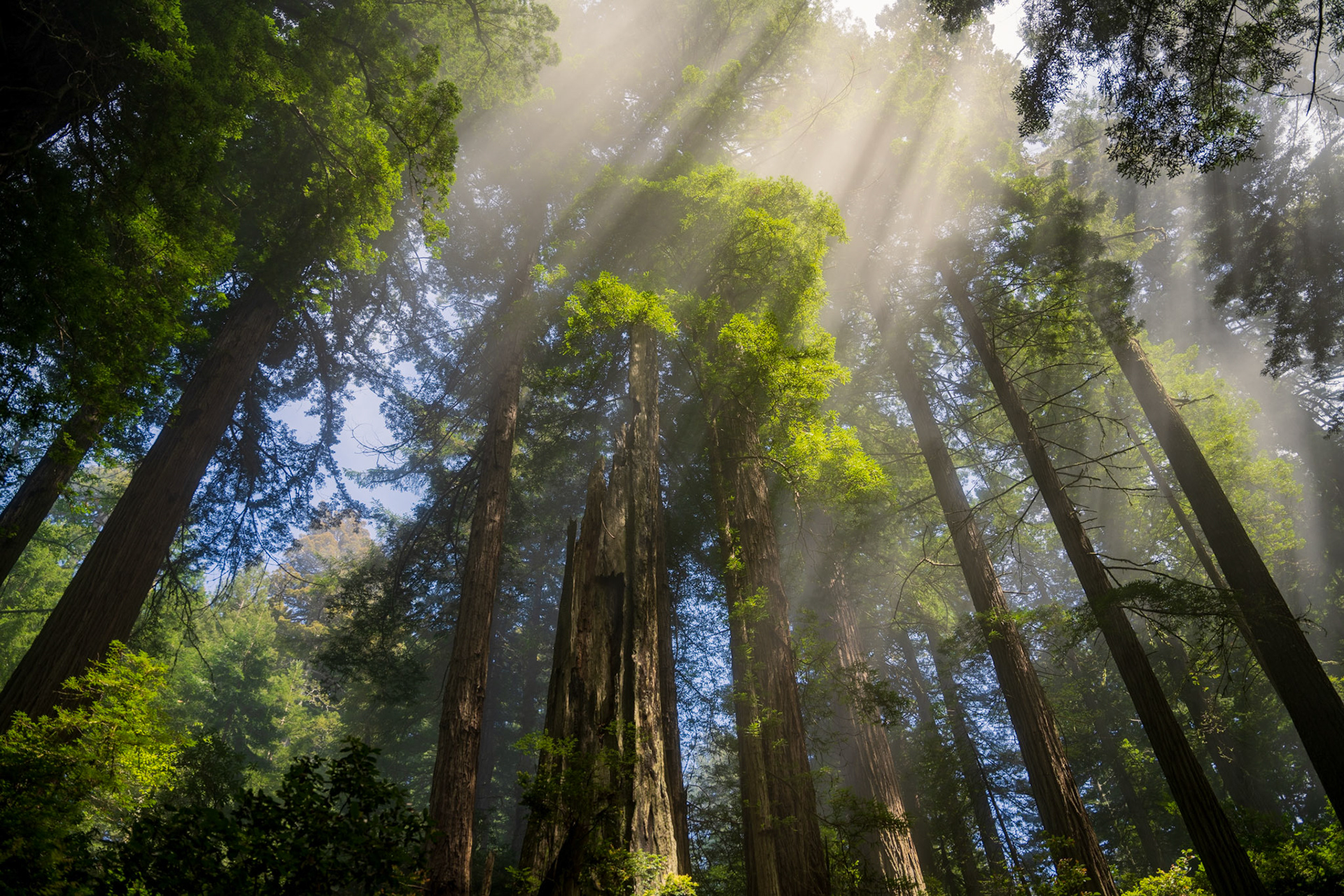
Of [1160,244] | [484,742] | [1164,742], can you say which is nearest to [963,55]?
[1160,244]

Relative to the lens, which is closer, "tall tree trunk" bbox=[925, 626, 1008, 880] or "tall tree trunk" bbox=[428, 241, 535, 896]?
"tall tree trunk" bbox=[428, 241, 535, 896]

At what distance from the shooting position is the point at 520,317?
10164 mm

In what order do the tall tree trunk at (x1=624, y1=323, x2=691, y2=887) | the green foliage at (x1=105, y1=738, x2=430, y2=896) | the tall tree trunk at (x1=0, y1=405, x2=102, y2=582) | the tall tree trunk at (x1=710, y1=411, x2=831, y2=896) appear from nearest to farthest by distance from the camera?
the green foliage at (x1=105, y1=738, x2=430, y2=896), the tall tree trunk at (x1=624, y1=323, x2=691, y2=887), the tall tree trunk at (x1=710, y1=411, x2=831, y2=896), the tall tree trunk at (x1=0, y1=405, x2=102, y2=582)

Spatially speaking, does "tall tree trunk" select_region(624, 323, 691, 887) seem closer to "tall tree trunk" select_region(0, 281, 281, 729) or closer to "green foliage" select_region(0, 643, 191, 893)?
"green foliage" select_region(0, 643, 191, 893)

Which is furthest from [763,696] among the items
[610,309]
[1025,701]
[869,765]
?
[869,765]

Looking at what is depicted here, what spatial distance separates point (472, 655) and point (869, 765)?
7.38 m

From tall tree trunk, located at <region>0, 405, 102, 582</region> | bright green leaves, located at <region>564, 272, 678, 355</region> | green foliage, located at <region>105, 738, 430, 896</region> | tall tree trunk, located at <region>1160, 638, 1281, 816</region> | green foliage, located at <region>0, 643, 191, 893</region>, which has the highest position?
bright green leaves, located at <region>564, 272, 678, 355</region>

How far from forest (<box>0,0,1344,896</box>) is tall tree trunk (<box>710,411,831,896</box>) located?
0.05 metres

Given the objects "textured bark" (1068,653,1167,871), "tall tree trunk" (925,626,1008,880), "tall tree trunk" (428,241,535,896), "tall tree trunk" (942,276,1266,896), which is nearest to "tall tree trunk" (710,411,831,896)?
"tall tree trunk" (428,241,535,896)

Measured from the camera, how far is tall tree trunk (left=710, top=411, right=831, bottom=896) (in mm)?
5266

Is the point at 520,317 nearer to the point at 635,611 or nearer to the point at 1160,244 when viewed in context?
the point at 635,611

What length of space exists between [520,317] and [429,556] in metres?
5.07

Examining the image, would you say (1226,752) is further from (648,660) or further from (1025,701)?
(648,660)

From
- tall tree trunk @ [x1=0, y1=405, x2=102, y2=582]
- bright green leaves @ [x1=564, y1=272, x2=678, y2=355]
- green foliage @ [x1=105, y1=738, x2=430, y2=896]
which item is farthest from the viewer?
bright green leaves @ [x1=564, y1=272, x2=678, y2=355]
